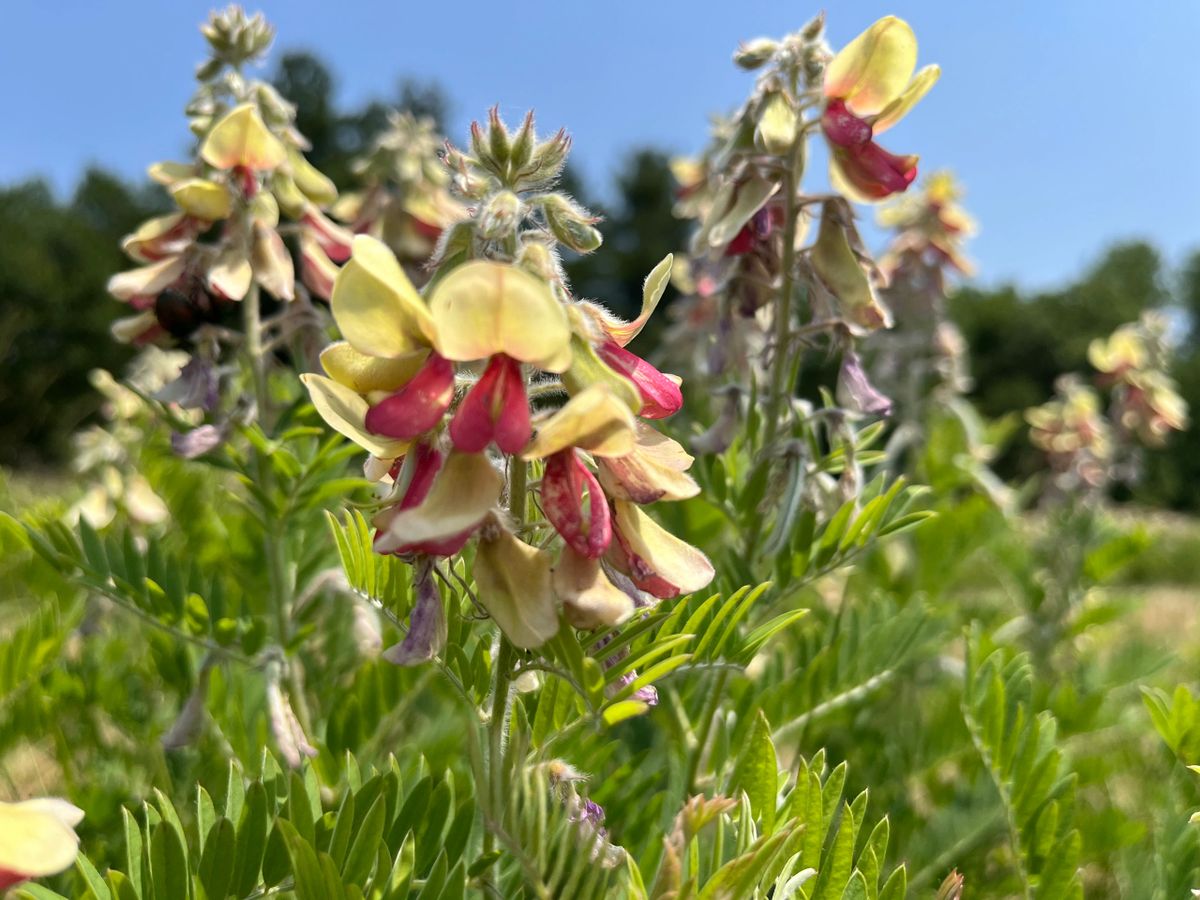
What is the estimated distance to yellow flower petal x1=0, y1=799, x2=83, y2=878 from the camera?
2.12 feet

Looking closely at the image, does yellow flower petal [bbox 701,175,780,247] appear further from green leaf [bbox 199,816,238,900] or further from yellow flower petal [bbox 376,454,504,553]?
green leaf [bbox 199,816,238,900]

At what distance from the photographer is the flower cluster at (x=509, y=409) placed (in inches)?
30.4

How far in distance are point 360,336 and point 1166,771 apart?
9.83ft

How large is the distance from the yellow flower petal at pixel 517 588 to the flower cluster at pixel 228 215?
3.72 feet

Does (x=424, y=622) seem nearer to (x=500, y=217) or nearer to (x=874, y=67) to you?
(x=500, y=217)

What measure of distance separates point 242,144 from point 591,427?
1324 millimetres

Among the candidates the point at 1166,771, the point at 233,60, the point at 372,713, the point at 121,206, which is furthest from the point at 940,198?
the point at 121,206

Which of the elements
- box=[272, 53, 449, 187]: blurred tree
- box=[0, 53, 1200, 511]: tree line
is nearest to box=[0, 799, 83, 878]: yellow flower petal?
box=[0, 53, 1200, 511]: tree line

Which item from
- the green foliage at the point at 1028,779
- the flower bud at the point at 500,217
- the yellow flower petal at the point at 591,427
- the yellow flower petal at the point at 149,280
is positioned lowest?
the green foliage at the point at 1028,779

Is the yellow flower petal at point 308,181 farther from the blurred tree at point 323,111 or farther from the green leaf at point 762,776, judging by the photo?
the blurred tree at point 323,111

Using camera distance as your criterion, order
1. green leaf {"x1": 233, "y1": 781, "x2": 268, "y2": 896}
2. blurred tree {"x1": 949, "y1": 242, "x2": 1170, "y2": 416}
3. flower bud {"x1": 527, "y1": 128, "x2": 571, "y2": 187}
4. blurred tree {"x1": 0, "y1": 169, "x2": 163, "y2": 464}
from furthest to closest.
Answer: blurred tree {"x1": 949, "y1": 242, "x2": 1170, "y2": 416}
blurred tree {"x1": 0, "y1": 169, "x2": 163, "y2": 464}
green leaf {"x1": 233, "y1": 781, "x2": 268, "y2": 896}
flower bud {"x1": 527, "y1": 128, "x2": 571, "y2": 187}

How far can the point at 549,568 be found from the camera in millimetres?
875

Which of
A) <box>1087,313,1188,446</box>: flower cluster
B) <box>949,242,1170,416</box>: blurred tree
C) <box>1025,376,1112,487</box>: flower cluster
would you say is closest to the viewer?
<box>1087,313,1188,446</box>: flower cluster

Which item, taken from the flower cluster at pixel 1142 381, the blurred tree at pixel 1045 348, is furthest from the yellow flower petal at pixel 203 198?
the blurred tree at pixel 1045 348
